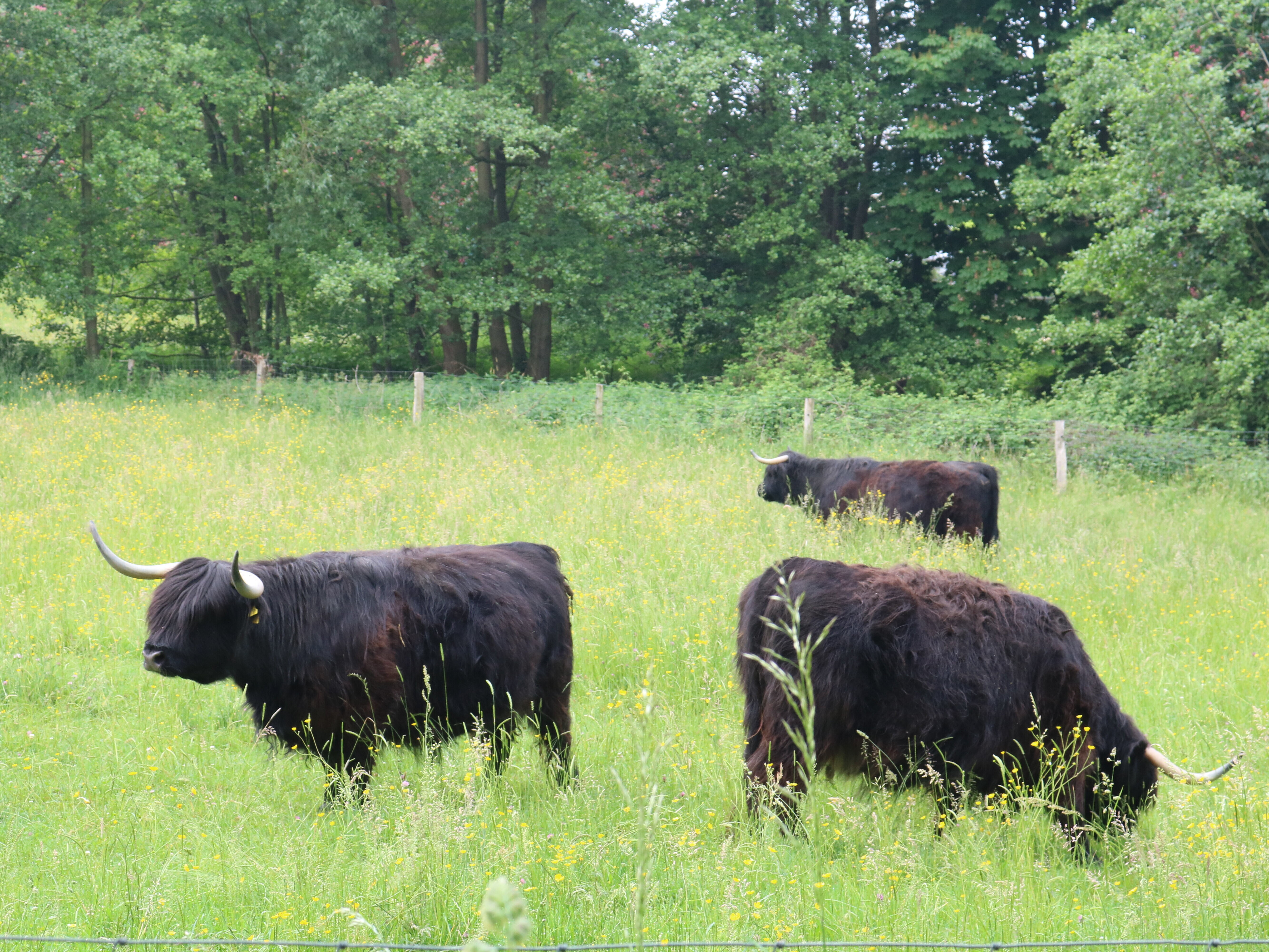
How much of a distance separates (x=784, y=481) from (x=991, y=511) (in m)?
2.43

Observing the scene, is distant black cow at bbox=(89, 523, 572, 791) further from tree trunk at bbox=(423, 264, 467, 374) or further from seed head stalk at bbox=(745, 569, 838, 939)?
tree trunk at bbox=(423, 264, 467, 374)

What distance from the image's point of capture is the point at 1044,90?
76.5ft

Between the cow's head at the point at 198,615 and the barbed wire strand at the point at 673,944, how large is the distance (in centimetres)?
138

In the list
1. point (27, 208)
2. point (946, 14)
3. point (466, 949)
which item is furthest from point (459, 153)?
point (466, 949)

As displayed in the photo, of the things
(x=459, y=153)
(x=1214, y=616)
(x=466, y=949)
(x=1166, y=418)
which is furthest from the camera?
(x=459, y=153)

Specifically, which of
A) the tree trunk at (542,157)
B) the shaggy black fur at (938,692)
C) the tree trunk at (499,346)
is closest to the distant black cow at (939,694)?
the shaggy black fur at (938,692)

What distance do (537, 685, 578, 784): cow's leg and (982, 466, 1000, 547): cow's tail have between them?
647cm

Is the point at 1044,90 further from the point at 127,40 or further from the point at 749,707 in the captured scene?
the point at 749,707

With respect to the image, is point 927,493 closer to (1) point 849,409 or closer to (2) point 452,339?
(1) point 849,409

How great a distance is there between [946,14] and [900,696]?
23258 millimetres

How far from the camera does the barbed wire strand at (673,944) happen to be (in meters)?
2.59

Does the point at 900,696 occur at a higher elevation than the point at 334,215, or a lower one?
lower

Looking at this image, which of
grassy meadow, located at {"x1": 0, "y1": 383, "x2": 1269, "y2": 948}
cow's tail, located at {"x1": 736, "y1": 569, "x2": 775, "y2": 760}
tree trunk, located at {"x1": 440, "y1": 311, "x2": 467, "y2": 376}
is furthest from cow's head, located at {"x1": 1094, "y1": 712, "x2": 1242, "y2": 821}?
tree trunk, located at {"x1": 440, "y1": 311, "x2": 467, "y2": 376}

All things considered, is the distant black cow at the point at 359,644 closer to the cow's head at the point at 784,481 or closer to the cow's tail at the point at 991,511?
the cow's tail at the point at 991,511
